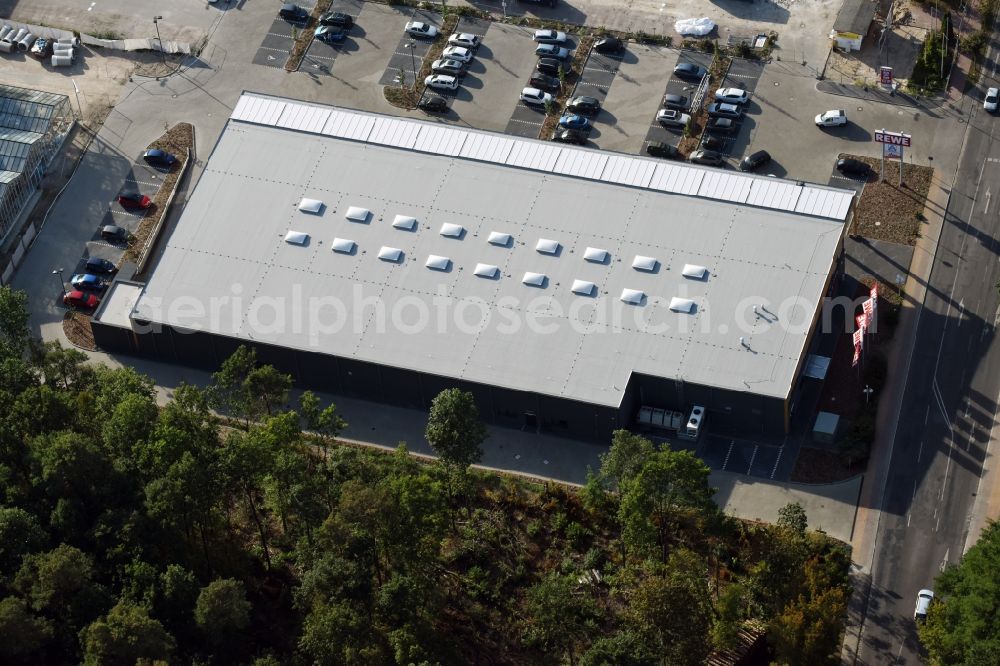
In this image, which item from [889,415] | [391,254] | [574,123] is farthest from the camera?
[574,123]

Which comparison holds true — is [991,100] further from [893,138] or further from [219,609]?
[219,609]

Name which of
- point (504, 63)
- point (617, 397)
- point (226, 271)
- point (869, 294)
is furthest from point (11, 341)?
point (869, 294)

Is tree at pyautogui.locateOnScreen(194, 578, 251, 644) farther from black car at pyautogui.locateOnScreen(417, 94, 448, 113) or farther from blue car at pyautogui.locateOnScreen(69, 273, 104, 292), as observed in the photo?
black car at pyautogui.locateOnScreen(417, 94, 448, 113)

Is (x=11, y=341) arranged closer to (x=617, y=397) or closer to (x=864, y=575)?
(x=617, y=397)

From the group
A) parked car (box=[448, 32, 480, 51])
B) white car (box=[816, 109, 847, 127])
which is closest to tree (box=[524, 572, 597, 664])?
white car (box=[816, 109, 847, 127])

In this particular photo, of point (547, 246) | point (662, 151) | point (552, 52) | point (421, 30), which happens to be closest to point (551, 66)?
point (552, 52)
